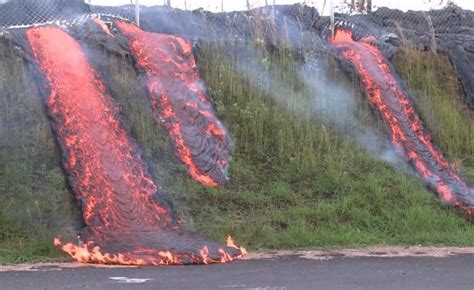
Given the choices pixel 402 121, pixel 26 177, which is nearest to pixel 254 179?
pixel 402 121

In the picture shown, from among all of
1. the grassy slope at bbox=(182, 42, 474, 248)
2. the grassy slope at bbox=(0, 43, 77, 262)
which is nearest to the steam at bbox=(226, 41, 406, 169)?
the grassy slope at bbox=(182, 42, 474, 248)

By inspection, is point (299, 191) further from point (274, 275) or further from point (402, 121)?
point (274, 275)

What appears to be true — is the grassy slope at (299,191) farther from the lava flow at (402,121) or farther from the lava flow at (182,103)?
the lava flow at (402,121)

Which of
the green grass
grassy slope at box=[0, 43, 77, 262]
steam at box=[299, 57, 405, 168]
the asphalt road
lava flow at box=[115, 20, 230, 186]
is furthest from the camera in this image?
the green grass

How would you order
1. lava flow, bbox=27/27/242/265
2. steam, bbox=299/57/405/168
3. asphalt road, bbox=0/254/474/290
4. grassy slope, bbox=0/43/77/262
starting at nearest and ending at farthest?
asphalt road, bbox=0/254/474/290, lava flow, bbox=27/27/242/265, grassy slope, bbox=0/43/77/262, steam, bbox=299/57/405/168

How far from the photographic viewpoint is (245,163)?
1024 cm

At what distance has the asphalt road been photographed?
245 inches

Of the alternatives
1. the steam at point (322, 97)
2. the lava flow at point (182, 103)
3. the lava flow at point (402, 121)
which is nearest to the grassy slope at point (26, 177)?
the lava flow at point (182, 103)

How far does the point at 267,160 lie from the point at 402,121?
2553mm

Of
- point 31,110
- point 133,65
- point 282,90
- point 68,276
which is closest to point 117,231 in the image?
point 68,276

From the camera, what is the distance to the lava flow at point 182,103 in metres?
9.98

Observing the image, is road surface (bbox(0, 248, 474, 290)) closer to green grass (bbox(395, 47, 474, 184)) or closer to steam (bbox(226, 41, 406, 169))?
steam (bbox(226, 41, 406, 169))

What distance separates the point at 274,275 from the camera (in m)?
6.66

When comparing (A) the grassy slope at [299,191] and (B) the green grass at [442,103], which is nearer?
(A) the grassy slope at [299,191]
